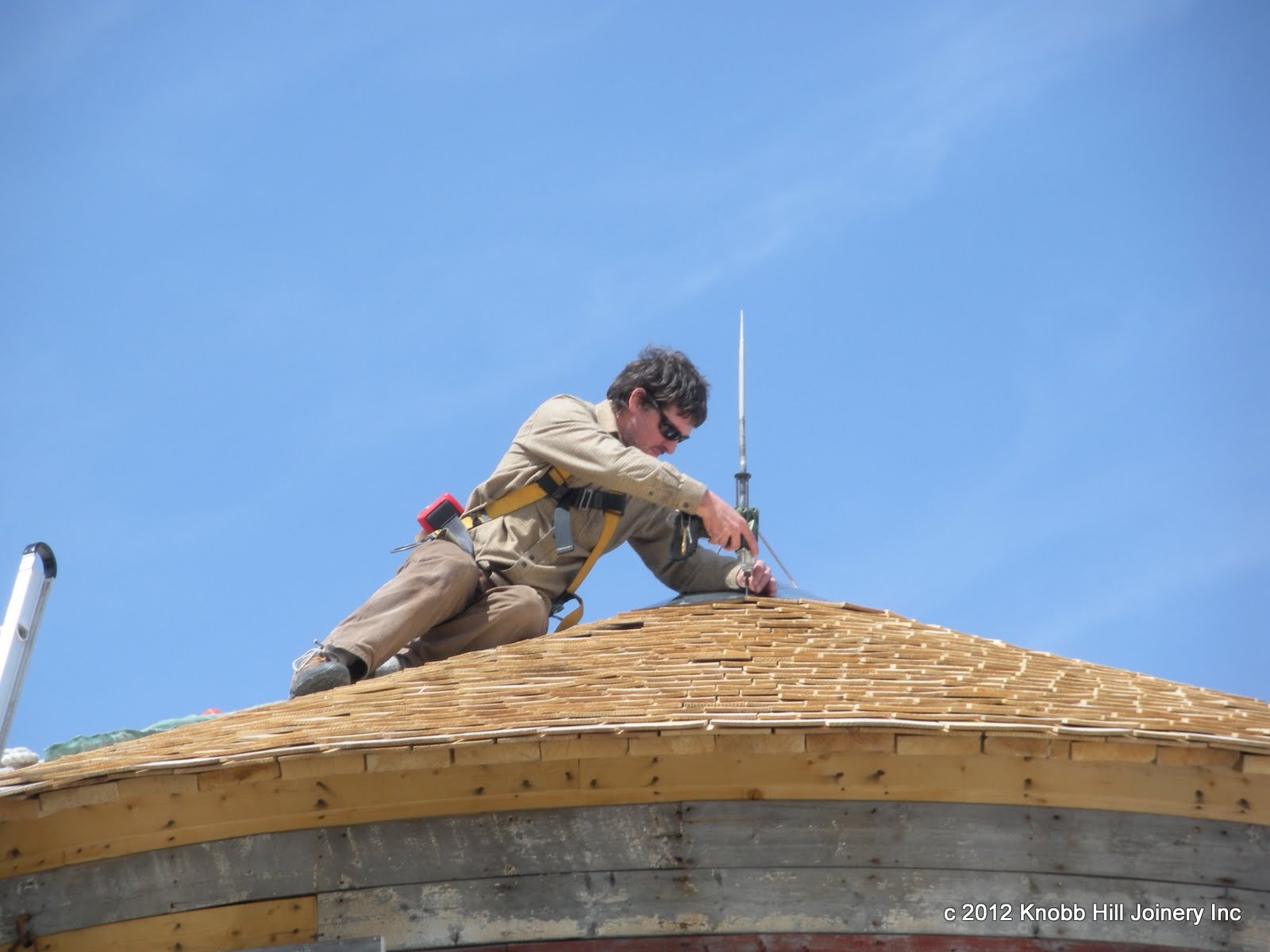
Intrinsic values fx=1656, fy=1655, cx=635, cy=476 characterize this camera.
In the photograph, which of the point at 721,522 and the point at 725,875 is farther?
the point at 721,522

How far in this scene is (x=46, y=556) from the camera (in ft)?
21.4

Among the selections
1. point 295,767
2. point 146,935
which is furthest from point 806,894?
point 146,935

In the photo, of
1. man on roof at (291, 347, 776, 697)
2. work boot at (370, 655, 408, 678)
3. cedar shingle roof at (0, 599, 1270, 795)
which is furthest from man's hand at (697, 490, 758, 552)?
work boot at (370, 655, 408, 678)

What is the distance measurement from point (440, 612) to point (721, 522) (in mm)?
1422

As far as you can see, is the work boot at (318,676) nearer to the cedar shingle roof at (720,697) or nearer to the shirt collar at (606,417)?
the cedar shingle roof at (720,697)

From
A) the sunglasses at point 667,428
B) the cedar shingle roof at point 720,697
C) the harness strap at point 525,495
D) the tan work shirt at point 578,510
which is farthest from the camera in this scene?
the sunglasses at point 667,428

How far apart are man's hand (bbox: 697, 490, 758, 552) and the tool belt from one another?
0.50m

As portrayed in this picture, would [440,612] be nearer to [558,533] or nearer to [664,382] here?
[558,533]

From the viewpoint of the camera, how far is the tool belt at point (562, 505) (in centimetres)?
820

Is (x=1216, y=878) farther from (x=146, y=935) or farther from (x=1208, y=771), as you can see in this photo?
(x=146, y=935)

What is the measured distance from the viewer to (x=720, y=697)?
20.1 ft

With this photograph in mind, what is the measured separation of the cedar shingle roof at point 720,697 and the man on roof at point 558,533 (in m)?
0.49

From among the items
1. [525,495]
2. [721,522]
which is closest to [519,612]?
[525,495]

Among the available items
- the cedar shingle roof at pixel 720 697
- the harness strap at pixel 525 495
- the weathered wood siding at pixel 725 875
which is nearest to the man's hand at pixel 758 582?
the cedar shingle roof at pixel 720 697
